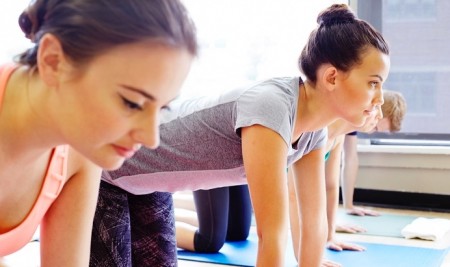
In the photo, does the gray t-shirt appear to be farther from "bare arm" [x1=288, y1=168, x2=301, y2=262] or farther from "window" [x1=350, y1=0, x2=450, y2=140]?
"window" [x1=350, y1=0, x2=450, y2=140]

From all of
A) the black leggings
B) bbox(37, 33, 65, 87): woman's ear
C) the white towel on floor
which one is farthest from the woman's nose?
the white towel on floor

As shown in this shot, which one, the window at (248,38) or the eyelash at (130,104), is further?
the window at (248,38)

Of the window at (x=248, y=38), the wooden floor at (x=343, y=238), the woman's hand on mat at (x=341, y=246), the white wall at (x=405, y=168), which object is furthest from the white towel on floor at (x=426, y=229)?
the window at (x=248, y=38)

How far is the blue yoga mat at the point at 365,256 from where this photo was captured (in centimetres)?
256

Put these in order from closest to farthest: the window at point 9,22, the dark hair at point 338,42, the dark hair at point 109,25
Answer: the dark hair at point 109,25 < the dark hair at point 338,42 < the window at point 9,22

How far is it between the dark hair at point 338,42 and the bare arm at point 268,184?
334 millimetres

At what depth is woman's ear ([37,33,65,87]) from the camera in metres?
0.82

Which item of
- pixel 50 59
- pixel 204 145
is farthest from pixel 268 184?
pixel 50 59

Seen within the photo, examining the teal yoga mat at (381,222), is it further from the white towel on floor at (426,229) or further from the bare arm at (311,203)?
the bare arm at (311,203)

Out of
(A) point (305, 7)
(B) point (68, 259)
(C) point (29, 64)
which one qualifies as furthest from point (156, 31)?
(A) point (305, 7)

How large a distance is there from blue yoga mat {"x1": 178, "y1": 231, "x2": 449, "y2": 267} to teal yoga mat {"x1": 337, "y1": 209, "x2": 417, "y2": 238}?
267 mm

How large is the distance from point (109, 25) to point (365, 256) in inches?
83.0

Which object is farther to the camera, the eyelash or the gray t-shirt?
the gray t-shirt

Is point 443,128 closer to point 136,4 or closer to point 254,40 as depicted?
point 254,40
